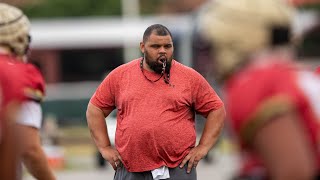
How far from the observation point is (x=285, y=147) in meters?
4.18

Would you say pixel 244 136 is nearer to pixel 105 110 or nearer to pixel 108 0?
pixel 105 110

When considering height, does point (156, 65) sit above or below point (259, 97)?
below

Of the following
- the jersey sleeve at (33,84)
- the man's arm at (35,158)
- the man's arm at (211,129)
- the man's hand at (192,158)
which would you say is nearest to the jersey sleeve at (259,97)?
the jersey sleeve at (33,84)

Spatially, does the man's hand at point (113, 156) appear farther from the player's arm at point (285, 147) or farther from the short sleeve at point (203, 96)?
the player's arm at point (285, 147)

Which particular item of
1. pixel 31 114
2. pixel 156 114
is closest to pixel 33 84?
pixel 31 114

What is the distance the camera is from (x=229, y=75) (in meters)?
4.42

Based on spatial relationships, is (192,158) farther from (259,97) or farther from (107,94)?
(259,97)

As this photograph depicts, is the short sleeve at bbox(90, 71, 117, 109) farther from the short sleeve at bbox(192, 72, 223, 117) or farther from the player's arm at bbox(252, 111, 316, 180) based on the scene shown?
the player's arm at bbox(252, 111, 316, 180)

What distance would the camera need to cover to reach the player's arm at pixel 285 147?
4.19 metres

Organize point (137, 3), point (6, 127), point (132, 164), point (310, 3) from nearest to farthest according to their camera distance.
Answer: point (6, 127)
point (132, 164)
point (310, 3)
point (137, 3)

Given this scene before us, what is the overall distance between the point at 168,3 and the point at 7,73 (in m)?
44.1

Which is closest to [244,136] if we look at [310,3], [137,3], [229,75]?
[229,75]

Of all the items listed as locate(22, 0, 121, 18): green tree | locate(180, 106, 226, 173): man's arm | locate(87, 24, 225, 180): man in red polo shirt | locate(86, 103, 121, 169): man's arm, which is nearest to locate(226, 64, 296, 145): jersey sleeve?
locate(87, 24, 225, 180): man in red polo shirt

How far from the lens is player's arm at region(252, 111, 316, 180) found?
13.7ft
